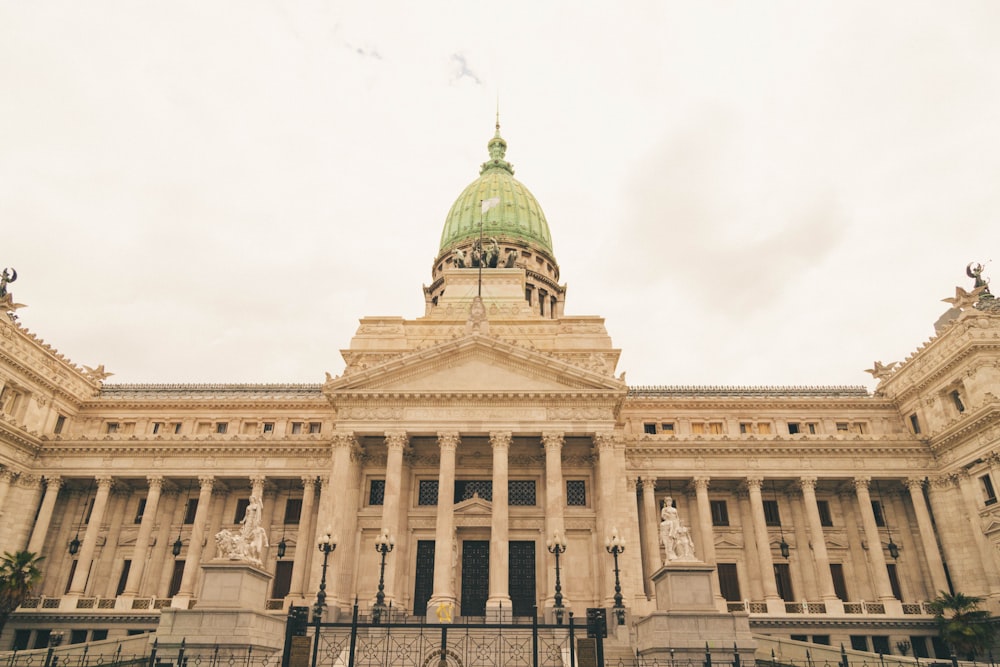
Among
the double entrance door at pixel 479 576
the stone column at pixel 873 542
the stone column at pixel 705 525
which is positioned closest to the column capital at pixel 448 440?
the double entrance door at pixel 479 576

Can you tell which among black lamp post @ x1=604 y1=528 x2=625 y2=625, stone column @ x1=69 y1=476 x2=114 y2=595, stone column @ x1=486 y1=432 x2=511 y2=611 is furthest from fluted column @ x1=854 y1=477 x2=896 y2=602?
stone column @ x1=69 y1=476 x2=114 y2=595

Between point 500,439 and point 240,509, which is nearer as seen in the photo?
point 500,439

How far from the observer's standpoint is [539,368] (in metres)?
39.0

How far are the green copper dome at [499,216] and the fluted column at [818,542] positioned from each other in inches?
1375

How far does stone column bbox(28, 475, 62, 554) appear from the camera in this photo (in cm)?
4147

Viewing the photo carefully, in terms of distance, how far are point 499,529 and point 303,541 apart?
44.1 feet

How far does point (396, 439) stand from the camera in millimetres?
37844

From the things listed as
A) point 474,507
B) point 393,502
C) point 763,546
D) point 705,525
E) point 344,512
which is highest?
point 474,507

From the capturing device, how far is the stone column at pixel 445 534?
3409cm

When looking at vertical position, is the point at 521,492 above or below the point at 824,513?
above

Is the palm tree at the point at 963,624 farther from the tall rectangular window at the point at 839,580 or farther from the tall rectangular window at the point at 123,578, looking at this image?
the tall rectangular window at the point at 123,578

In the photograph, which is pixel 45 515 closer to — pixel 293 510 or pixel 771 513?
pixel 293 510

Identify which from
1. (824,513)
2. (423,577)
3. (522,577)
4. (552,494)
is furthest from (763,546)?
(423,577)

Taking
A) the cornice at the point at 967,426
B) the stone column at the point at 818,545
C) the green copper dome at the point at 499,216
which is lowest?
the stone column at the point at 818,545
